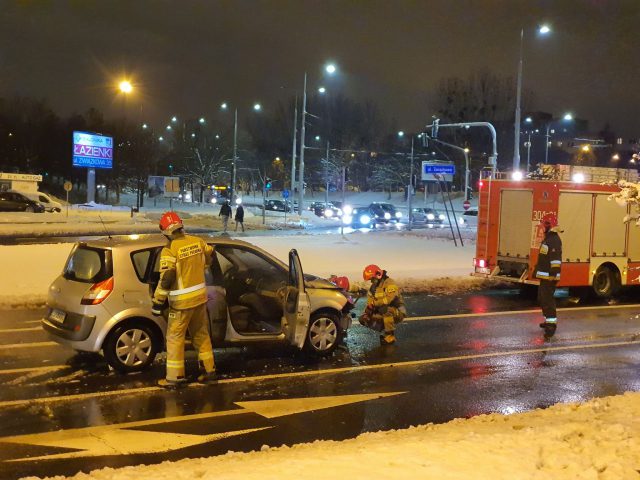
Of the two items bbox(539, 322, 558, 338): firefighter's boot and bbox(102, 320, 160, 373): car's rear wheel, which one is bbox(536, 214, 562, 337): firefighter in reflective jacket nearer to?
bbox(539, 322, 558, 338): firefighter's boot

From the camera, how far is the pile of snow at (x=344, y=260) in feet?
46.6

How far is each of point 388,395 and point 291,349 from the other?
84.7 inches

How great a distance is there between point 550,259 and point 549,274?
24 cm

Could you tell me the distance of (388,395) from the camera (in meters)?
6.92

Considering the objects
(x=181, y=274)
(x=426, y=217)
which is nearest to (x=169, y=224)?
(x=181, y=274)

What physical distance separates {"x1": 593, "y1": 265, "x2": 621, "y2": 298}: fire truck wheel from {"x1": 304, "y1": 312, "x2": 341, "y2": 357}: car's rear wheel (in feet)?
27.1

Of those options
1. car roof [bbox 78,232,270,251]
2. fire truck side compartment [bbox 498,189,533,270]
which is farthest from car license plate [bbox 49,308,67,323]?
fire truck side compartment [bbox 498,189,533,270]

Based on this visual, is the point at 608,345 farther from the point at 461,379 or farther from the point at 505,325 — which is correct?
the point at 461,379

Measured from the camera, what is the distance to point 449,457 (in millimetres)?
4273

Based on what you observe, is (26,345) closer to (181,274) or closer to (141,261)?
(141,261)

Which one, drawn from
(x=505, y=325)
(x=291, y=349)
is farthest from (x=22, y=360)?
(x=505, y=325)

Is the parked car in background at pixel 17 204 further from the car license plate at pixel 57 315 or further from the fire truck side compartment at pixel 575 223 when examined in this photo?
the car license plate at pixel 57 315

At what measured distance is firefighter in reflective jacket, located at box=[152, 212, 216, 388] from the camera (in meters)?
6.75

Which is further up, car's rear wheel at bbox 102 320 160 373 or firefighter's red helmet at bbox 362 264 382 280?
firefighter's red helmet at bbox 362 264 382 280
